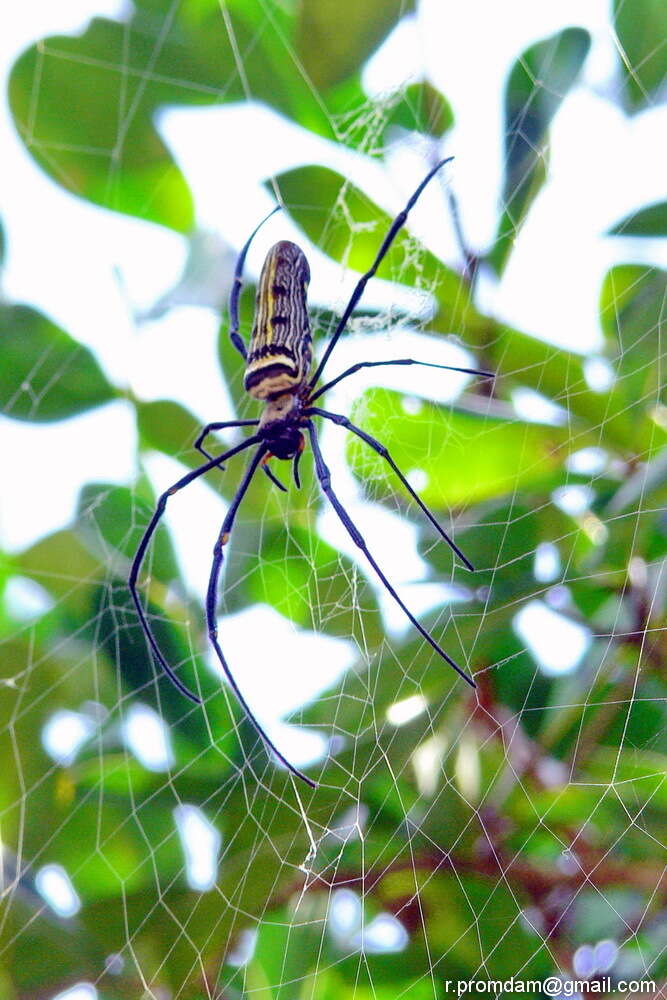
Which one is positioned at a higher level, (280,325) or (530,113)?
(530,113)

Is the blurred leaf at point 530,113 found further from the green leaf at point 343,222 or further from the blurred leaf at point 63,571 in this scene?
the blurred leaf at point 63,571

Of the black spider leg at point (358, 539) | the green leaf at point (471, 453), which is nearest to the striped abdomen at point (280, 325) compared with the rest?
the black spider leg at point (358, 539)

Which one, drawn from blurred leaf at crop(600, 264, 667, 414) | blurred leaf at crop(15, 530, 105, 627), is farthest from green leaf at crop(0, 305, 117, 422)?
blurred leaf at crop(600, 264, 667, 414)

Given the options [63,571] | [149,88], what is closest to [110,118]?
[149,88]

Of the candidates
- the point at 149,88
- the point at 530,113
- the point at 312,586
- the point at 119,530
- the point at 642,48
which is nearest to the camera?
the point at 642,48

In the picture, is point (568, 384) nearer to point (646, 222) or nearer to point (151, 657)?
point (646, 222)

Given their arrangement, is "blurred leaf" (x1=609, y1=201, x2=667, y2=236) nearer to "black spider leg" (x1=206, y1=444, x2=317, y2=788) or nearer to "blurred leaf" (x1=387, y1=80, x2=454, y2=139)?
"blurred leaf" (x1=387, y1=80, x2=454, y2=139)
